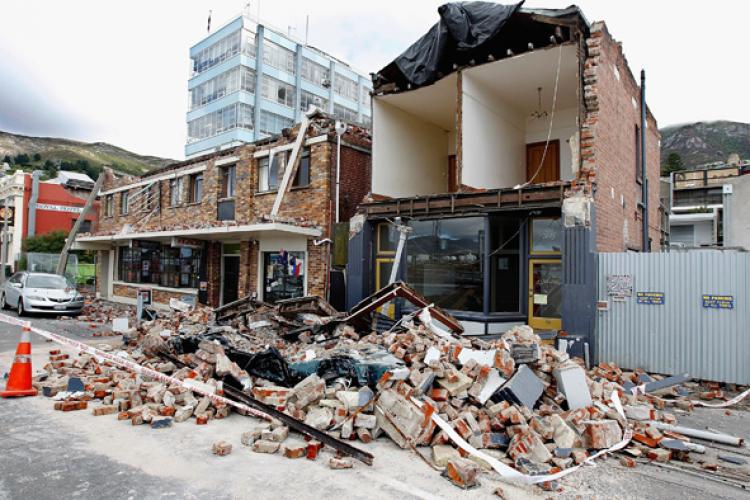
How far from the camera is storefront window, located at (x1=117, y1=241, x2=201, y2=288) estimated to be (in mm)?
18609

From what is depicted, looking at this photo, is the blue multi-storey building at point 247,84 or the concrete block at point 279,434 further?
the blue multi-storey building at point 247,84

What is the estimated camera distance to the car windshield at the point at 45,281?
16.3m

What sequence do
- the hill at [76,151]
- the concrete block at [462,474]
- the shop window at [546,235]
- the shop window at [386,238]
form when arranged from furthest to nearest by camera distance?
the hill at [76,151] < the shop window at [386,238] < the shop window at [546,235] < the concrete block at [462,474]

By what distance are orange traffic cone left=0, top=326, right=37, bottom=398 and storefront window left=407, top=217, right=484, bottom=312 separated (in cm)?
821

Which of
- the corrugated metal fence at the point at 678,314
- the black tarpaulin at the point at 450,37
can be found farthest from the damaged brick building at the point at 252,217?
the corrugated metal fence at the point at 678,314

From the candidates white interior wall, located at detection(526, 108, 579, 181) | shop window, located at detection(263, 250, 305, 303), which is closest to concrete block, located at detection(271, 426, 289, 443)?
shop window, located at detection(263, 250, 305, 303)

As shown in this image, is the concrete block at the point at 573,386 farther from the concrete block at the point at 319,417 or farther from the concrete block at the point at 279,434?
the concrete block at the point at 279,434

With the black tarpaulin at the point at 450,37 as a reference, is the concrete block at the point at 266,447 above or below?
below

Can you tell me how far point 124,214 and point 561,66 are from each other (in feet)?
71.9

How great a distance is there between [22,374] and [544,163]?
12.6m

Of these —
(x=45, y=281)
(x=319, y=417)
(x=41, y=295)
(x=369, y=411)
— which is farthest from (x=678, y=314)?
(x=45, y=281)

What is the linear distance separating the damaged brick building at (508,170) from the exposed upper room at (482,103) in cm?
4

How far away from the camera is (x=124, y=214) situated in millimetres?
24094

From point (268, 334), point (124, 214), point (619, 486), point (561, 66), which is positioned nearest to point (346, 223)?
point (268, 334)
